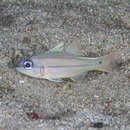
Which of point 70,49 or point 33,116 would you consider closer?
point 33,116

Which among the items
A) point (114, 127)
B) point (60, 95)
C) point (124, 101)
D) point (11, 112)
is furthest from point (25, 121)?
point (124, 101)

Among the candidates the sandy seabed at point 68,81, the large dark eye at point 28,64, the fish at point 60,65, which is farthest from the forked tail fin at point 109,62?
the large dark eye at point 28,64

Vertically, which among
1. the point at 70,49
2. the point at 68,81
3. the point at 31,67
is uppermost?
the point at 70,49

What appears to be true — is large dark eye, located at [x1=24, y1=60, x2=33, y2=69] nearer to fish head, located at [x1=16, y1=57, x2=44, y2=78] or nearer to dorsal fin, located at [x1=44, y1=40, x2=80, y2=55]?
fish head, located at [x1=16, y1=57, x2=44, y2=78]

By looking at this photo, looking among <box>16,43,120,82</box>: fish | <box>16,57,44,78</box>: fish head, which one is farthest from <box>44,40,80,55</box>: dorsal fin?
<box>16,57,44,78</box>: fish head

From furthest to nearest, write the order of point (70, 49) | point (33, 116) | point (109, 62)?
1. point (70, 49)
2. point (109, 62)
3. point (33, 116)

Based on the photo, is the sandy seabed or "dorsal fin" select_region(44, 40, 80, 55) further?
"dorsal fin" select_region(44, 40, 80, 55)

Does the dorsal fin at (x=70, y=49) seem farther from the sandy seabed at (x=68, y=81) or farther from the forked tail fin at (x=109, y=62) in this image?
the forked tail fin at (x=109, y=62)

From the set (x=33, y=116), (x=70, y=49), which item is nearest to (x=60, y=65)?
(x=70, y=49)

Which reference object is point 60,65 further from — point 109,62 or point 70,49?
point 109,62
